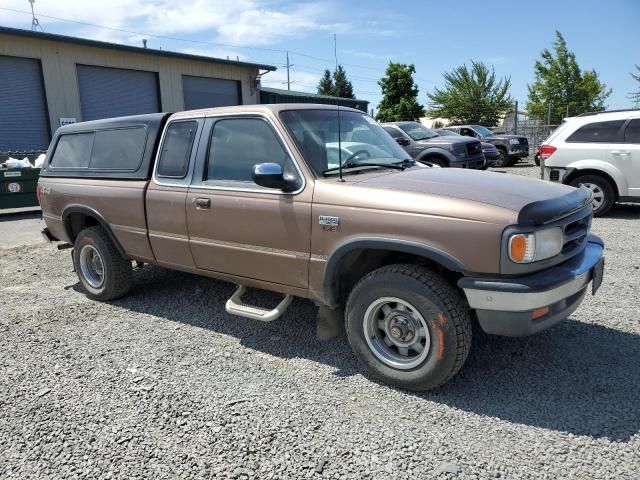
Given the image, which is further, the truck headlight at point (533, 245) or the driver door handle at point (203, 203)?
the driver door handle at point (203, 203)

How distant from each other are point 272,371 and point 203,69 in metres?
20.6

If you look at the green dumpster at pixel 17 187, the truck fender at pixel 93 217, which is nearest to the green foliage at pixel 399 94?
the green dumpster at pixel 17 187

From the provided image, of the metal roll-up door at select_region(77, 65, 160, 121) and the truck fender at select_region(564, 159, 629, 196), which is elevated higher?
the metal roll-up door at select_region(77, 65, 160, 121)

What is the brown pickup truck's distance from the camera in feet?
9.74

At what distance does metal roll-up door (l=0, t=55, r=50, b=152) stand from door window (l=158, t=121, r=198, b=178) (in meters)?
14.9

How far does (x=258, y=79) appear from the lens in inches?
953

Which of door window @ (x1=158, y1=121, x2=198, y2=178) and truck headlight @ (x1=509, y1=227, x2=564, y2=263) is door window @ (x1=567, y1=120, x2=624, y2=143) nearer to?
truck headlight @ (x1=509, y1=227, x2=564, y2=263)

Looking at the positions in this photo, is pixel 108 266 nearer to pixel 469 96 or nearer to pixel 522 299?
pixel 522 299

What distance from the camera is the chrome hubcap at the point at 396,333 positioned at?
328 cm

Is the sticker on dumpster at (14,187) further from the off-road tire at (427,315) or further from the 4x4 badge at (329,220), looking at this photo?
the off-road tire at (427,315)

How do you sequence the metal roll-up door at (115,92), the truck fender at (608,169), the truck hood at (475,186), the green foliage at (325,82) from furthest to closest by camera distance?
1. the green foliage at (325,82)
2. the metal roll-up door at (115,92)
3. the truck fender at (608,169)
4. the truck hood at (475,186)

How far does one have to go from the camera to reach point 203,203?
164 inches

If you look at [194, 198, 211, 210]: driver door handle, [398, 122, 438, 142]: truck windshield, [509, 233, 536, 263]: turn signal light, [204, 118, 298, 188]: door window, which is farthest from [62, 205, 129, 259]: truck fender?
[398, 122, 438, 142]: truck windshield

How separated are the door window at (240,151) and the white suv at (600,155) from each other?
23.3ft
